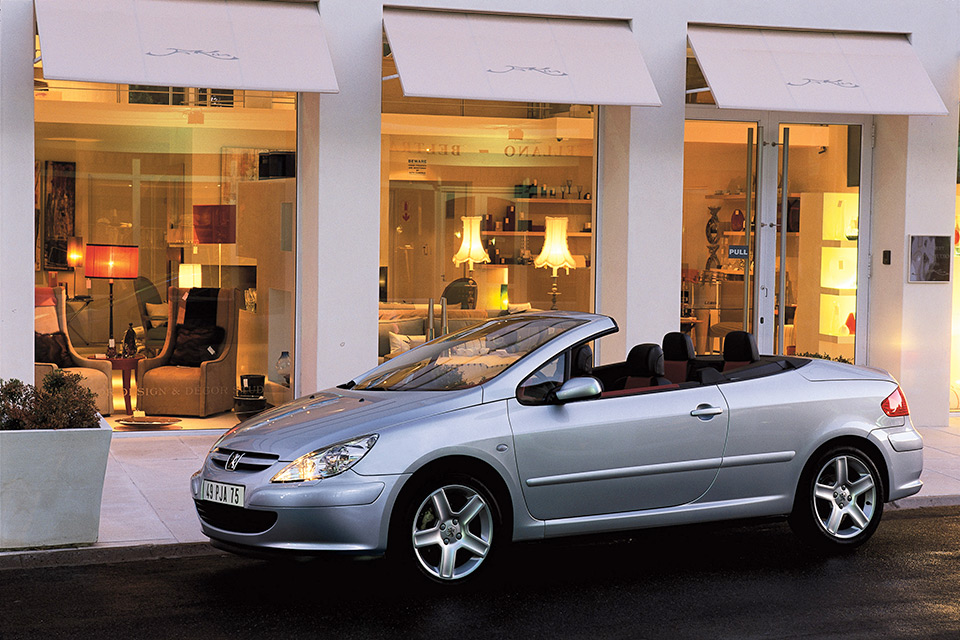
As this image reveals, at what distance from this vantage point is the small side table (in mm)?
11547

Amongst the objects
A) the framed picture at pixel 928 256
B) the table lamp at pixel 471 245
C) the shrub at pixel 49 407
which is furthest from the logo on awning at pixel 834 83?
the shrub at pixel 49 407

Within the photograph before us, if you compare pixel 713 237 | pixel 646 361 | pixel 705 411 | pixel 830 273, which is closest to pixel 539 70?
pixel 713 237

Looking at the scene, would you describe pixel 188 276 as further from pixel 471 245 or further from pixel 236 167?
Answer: pixel 471 245

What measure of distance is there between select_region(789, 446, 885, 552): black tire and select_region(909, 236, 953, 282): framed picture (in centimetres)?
570

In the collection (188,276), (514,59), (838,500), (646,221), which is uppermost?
(514,59)

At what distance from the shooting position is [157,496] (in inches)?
337

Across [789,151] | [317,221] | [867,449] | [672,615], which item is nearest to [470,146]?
[317,221]

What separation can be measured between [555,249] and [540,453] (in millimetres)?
6308

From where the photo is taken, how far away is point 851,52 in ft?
39.2

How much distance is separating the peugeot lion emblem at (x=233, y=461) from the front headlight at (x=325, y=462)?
35cm

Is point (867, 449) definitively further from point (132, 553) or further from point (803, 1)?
point (803, 1)

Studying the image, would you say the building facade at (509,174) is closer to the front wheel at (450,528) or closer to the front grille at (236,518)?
the front grille at (236,518)

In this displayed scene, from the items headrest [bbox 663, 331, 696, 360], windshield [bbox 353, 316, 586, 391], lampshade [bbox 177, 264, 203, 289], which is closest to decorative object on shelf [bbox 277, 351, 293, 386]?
lampshade [bbox 177, 264, 203, 289]

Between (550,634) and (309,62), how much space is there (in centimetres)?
633
